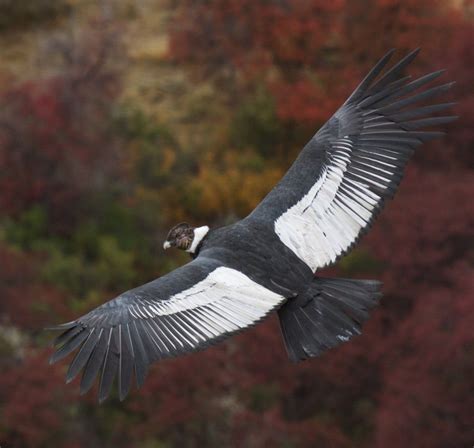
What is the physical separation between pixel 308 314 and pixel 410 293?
44.4 ft

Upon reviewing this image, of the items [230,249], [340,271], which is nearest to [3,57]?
[340,271]

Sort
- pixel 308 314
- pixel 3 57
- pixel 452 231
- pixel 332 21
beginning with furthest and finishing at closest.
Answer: pixel 3 57
pixel 332 21
pixel 452 231
pixel 308 314

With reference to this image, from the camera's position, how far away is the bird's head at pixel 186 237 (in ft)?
36.9

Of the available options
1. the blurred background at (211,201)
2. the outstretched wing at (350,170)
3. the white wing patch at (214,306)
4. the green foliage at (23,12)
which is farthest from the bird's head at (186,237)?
the green foliage at (23,12)

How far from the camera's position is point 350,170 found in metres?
11.6

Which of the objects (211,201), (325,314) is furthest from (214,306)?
(211,201)

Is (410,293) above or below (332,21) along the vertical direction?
below

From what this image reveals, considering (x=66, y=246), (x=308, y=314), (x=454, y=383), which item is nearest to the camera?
(x=308, y=314)

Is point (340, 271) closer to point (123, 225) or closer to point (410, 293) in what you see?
point (410, 293)

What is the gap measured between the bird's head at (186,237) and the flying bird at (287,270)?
0.04 feet

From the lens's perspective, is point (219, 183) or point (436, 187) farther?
point (219, 183)

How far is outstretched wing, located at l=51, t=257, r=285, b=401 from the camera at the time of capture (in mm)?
9984

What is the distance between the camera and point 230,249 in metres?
10.7

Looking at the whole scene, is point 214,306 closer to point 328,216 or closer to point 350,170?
point 328,216
